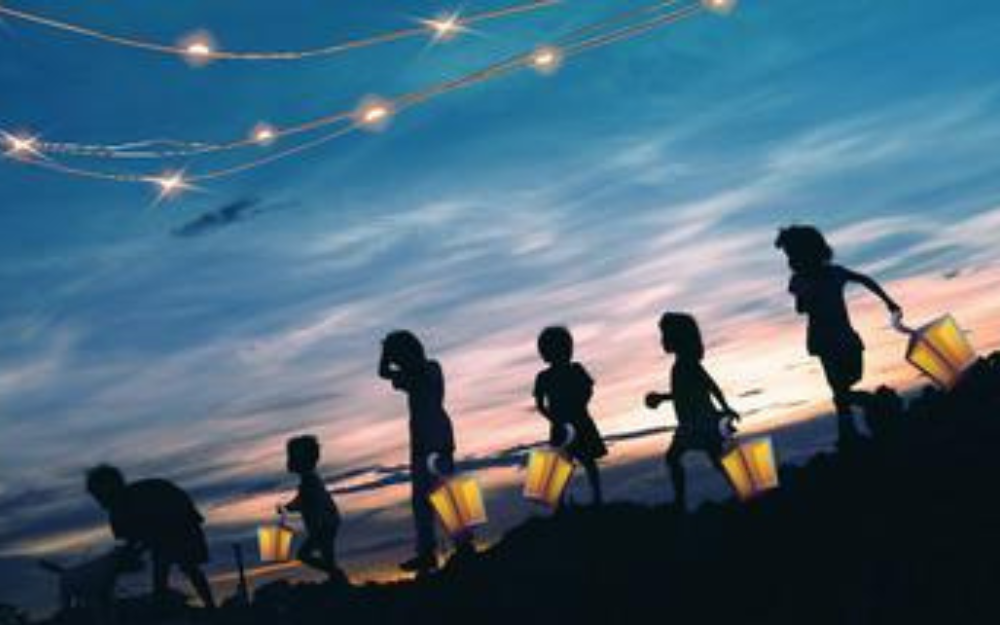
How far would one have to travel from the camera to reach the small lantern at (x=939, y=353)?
826 centimetres

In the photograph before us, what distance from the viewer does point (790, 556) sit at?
7844mm

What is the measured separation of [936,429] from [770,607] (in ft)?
9.59

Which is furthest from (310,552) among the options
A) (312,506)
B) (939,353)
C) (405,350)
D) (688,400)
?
(939,353)

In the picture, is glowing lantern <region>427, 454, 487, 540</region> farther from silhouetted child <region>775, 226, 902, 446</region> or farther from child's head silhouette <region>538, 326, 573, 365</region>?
silhouetted child <region>775, 226, 902, 446</region>

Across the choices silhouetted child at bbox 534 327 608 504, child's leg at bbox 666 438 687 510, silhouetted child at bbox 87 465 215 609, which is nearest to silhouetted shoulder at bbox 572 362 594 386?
silhouetted child at bbox 534 327 608 504

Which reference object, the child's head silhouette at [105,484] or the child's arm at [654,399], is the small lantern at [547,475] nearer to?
the child's arm at [654,399]

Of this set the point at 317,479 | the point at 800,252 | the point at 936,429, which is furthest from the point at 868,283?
the point at 317,479

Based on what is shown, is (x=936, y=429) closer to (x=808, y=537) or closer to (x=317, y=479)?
(x=808, y=537)

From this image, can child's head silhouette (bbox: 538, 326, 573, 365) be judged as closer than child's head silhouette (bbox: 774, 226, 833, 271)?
No

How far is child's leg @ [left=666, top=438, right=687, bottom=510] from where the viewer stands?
9.62 m

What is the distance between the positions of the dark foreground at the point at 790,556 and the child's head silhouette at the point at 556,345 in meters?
1.62

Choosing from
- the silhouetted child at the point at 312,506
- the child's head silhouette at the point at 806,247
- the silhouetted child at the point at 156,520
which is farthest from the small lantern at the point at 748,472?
the silhouetted child at the point at 156,520

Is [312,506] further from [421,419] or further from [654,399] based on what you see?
[654,399]

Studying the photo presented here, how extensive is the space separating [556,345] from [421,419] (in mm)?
1483
